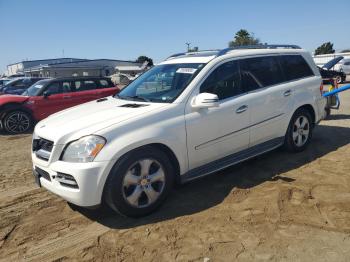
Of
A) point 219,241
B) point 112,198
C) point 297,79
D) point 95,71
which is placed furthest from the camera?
point 95,71

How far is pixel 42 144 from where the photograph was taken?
4.07 meters

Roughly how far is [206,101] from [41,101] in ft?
25.1

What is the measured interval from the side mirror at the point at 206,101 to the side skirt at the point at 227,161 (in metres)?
0.80

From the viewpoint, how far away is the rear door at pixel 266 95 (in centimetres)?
499

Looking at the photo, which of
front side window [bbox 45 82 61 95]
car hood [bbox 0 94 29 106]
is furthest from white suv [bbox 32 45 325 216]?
car hood [bbox 0 94 29 106]

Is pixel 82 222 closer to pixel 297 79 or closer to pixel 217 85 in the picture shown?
pixel 217 85

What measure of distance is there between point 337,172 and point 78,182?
3.70m

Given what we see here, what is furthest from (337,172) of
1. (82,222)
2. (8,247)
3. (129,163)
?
(8,247)

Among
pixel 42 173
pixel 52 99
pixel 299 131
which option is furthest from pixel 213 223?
pixel 52 99

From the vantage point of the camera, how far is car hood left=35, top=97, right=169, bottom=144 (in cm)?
372

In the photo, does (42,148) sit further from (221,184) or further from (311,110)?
(311,110)

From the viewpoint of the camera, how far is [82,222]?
401 centimetres

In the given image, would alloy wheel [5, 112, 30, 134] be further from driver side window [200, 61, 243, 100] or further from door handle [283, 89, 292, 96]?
door handle [283, 89, 292, 96]

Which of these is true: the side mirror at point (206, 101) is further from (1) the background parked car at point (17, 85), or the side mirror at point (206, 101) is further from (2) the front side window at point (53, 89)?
(1) the background parked car at point (17, 85)
